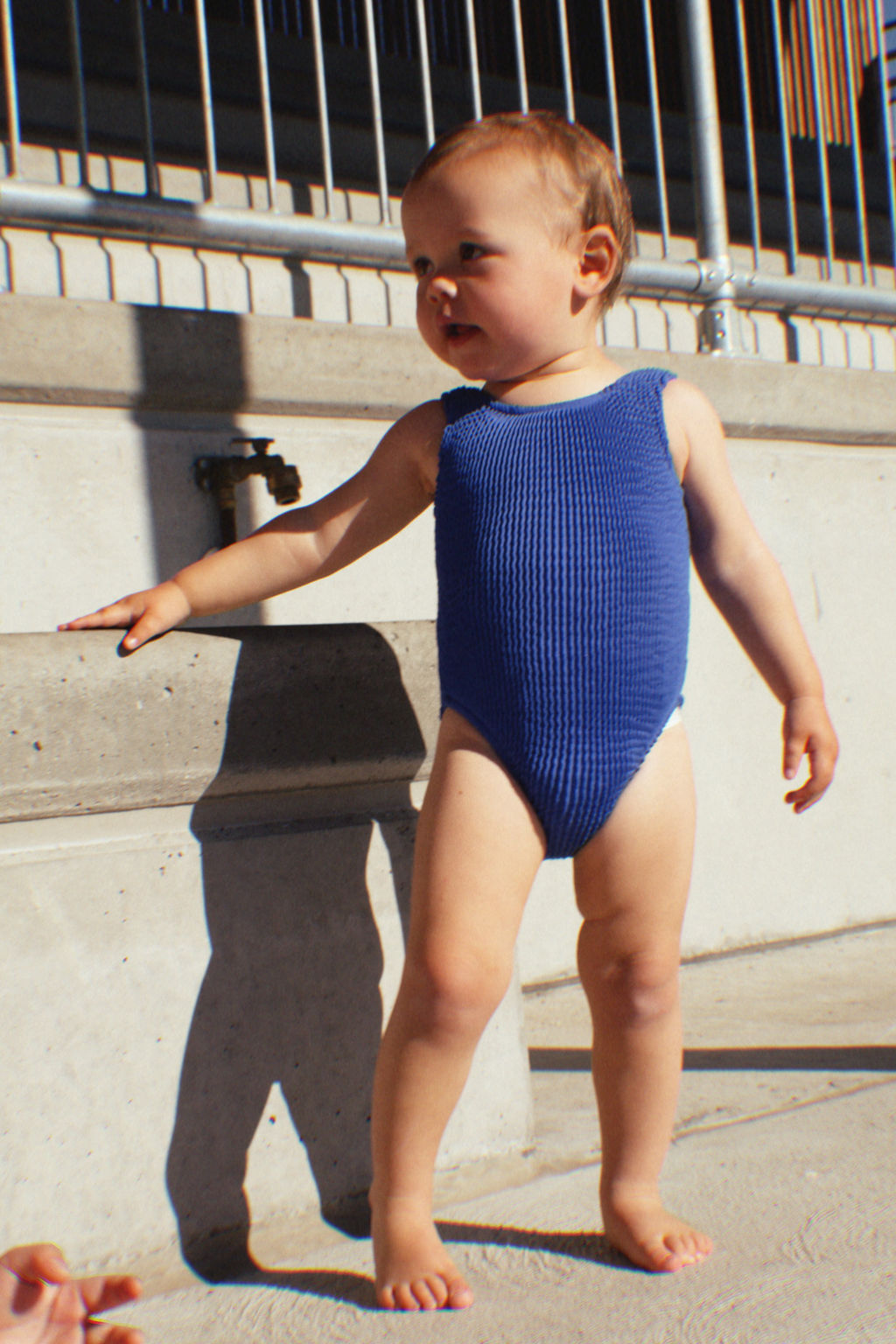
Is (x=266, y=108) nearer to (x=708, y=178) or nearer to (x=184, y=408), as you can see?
(x=184, y=408)

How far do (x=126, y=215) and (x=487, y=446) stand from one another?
1.34 meters

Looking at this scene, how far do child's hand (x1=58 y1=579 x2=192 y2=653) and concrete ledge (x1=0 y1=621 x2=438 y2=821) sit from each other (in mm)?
21

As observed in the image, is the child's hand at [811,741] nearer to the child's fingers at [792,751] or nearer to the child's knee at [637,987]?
the child's fingers at [792,751]

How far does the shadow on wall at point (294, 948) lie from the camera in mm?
1342

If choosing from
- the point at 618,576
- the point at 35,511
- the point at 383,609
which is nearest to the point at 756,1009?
the point at 383,609

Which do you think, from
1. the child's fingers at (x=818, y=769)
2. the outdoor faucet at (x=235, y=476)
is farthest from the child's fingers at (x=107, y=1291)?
the outdoor faucet at (x=235, y=476)

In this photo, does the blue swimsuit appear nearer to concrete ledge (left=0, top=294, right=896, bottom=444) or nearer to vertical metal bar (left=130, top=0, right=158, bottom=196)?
concrete ledge (left=0, top=294, right=896, bottom=444)

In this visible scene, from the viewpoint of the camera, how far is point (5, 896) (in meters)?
1.26

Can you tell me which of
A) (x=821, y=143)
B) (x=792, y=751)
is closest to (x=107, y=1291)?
(x=792, y=751)

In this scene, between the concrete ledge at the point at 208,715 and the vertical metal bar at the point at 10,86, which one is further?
the vertical metal bar at the point at 10,86

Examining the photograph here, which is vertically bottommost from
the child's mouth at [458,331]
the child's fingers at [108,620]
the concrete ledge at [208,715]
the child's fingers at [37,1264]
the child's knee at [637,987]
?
the child's fingers at [37,1264]

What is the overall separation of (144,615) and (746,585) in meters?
0.78

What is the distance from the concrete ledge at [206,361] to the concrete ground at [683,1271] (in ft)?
4.81

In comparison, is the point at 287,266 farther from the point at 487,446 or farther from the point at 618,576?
the point at 618,576
